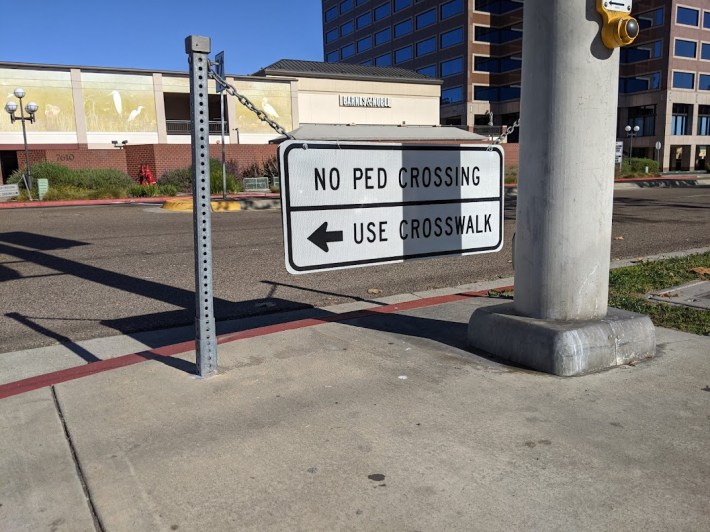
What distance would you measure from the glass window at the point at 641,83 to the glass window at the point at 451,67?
698 inches

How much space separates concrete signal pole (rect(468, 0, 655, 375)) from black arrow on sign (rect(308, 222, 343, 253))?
1.33 metres

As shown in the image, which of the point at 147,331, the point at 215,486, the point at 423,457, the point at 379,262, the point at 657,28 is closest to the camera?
the point at 215,486

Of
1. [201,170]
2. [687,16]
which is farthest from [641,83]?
[201,170]

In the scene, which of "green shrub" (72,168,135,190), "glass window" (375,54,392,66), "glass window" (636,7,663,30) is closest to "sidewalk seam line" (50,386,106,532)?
"green shrub" (72,168,135,190)

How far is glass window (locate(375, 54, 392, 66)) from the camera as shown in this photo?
82.9m

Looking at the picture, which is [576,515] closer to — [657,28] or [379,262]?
[379,262]

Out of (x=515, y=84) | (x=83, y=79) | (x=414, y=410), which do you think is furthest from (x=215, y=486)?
(x=515, y=84)

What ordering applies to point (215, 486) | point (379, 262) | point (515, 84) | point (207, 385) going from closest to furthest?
point (215, 486), point (207, 385), point (379, 262), point (515, 84)

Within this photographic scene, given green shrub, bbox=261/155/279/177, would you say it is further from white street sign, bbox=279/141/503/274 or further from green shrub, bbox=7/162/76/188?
white street sign, bbox=279/141/503/274

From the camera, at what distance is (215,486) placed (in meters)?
2.68

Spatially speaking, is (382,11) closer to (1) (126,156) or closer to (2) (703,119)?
(2) (703,119)

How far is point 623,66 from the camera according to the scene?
66000mm

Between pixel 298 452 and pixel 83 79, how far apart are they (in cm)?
3848

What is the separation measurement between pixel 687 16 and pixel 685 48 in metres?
3.09
